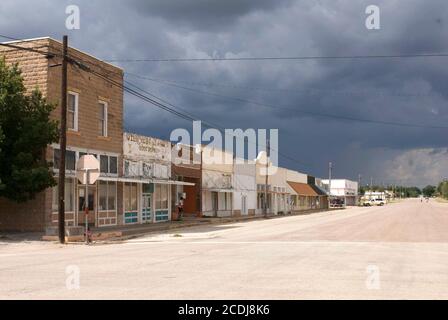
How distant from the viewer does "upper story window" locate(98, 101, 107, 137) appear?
32.2 metres

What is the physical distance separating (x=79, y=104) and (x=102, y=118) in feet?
9.31

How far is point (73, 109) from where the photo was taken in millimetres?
29562

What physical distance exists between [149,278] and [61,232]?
41.7ft

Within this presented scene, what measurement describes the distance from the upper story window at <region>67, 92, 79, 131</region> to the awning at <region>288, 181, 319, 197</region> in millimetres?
53991

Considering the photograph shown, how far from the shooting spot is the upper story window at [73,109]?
1152 inches

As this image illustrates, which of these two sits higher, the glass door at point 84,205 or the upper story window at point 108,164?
the upper story window at point 108,164

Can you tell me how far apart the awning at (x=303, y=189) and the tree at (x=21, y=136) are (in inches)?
2312

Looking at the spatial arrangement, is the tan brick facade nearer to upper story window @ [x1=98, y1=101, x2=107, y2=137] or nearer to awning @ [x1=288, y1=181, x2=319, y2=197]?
upper story window @ [x1=98, y1=101, x2=107, y2=137]

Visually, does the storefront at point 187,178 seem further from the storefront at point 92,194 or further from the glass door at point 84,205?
the glass door at point 84,205

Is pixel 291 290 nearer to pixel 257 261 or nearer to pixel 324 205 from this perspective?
pixel 257 261

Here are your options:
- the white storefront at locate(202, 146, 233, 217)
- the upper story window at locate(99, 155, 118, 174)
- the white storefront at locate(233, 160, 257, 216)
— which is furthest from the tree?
the white storefront at locate(233, 160, 257, 216)

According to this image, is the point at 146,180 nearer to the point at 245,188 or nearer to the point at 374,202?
the point at 245,188

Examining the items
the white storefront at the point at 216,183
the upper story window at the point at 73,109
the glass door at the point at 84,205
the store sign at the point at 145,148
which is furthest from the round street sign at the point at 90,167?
the white storefront at the point at 216,183
